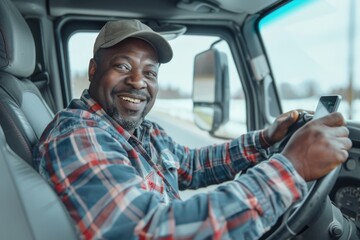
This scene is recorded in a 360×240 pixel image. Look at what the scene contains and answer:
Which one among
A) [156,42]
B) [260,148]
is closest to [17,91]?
[156,42]

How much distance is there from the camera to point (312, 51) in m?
2.12

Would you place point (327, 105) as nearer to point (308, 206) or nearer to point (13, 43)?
point (308, 206)

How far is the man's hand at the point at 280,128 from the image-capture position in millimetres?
1430

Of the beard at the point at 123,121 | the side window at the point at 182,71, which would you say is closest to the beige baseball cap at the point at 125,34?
the beard at the point at 123,121

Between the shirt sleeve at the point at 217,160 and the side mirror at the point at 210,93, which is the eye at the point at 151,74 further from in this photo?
the side mirror at the point at 210,93

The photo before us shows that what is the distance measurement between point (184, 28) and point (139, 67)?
1.02 metres

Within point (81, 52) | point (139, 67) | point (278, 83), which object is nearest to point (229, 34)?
point (278, 83)

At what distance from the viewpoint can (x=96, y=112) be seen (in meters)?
1.26

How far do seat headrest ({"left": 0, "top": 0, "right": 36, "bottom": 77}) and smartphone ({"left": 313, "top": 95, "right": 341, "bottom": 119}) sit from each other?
3.54 ft

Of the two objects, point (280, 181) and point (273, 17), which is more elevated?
point (273, 17)

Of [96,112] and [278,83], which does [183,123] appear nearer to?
[278,83]

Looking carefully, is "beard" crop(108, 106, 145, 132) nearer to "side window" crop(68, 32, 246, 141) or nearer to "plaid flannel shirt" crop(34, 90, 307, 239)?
"plaid flannel shirt" crop(34, 90, 307, 239)

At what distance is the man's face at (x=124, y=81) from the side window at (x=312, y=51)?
0.81m

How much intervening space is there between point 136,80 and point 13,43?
1.59 ft
